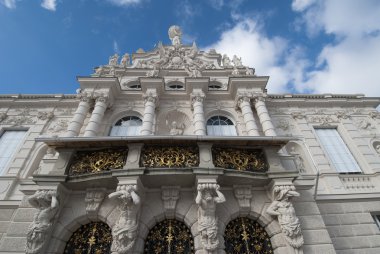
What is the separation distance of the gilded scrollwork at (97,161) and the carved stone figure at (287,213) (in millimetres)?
6014

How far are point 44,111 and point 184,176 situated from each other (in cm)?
1285

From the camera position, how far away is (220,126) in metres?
14.9

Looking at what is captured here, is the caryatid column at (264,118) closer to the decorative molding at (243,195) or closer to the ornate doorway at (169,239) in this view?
the decorative molding at (243,195)

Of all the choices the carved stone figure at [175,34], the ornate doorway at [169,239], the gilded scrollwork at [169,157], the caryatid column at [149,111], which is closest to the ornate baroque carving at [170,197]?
the ornate doorway at [169,239]

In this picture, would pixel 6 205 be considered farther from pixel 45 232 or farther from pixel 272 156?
pixel 272 156

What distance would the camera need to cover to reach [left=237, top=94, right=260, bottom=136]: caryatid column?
13147 millimetres

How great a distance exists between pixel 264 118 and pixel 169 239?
9.18m

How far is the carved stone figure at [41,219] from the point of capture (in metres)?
7.25

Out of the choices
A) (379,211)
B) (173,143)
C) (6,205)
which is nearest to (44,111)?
(6,205)

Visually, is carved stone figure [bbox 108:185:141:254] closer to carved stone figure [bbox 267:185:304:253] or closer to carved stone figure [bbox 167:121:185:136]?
carved stone figure [bbox 267:185:304:253]

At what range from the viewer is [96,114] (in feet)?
45.1

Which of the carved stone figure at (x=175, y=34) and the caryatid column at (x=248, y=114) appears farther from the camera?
the carved stone figure at (x=175, y=34)

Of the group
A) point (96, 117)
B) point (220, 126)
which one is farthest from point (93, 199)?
point (220, 126)

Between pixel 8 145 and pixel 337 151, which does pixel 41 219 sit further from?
pixel 337 151
